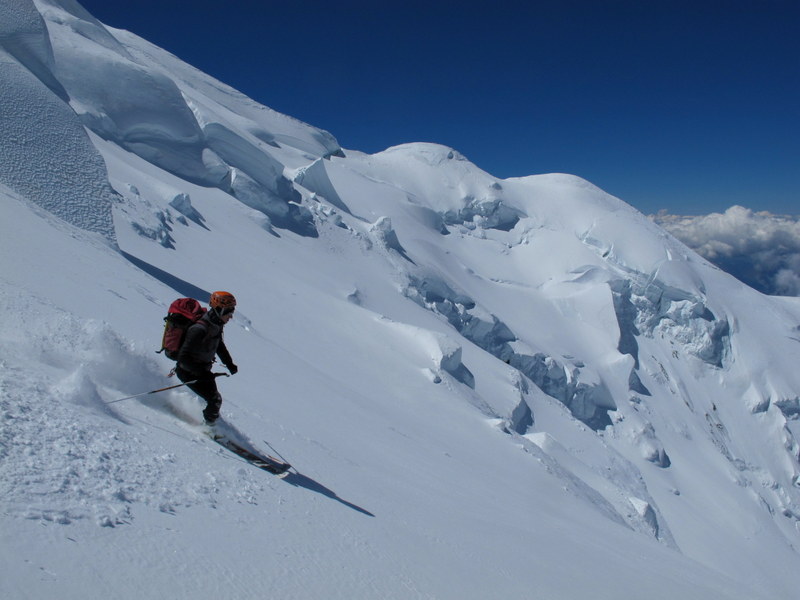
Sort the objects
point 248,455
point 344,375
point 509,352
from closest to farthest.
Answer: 1. point 248,455
2. point 344,375
3. point 509,352

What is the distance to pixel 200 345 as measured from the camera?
4.30 meters

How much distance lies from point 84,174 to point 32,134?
0.91 m

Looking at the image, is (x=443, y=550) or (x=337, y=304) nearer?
(x=443, y=550)

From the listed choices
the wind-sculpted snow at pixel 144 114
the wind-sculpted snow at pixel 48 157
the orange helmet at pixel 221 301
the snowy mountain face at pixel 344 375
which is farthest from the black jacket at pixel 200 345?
the wind-sculpted snow at pixel 144 114

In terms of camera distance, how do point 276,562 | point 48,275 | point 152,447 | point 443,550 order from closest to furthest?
point 276,562, point 152,447, point 443,550, point 48,275

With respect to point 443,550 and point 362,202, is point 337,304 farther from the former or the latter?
point 362,202

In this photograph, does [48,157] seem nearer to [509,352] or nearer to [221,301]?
[221,301]

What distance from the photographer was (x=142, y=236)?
554 inches

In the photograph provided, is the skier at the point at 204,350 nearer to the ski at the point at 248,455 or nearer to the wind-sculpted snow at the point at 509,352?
the ski at the point at 248,455

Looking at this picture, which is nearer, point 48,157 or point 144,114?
point 48,157

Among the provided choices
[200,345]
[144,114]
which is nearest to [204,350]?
[200,345]

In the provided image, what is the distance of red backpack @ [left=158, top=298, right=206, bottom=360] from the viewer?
4238mm

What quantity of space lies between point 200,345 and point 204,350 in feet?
0.19

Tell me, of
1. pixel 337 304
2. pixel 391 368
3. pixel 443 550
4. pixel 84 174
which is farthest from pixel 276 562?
pixel 337 304
